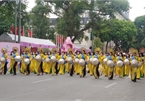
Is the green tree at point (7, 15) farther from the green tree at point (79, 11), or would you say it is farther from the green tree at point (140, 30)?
the green tree at point (140, 30)

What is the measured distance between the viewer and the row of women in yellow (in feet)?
64.8

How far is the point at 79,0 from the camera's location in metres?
43.1

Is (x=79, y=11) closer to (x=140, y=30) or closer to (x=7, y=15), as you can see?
(x=7, y=15)

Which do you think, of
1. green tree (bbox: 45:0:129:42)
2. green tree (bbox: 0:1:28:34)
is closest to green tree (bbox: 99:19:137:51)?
green tree (bbox: 45:0:129:42)

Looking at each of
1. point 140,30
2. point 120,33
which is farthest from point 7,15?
point 140,30

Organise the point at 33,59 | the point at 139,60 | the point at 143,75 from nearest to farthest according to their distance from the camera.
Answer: the point at 139,60, the point at 143,75, the point at 33,59

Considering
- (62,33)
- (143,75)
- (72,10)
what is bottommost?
(143,75)

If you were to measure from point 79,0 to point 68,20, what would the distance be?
2.82m

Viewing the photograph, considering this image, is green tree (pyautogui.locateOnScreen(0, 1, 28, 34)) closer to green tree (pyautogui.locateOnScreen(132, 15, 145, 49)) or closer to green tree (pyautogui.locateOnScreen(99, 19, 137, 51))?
green tree (pyautogui.locateOnScreen(99, 19, 137, 51))

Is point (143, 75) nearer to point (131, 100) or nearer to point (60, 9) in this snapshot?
point (131, 100)

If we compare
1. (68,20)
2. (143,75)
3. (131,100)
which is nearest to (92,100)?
(131,100)

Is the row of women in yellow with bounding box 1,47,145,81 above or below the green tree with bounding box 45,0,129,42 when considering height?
below

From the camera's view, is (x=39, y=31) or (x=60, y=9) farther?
(x=39, y=31)

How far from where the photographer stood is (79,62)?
827 inches
